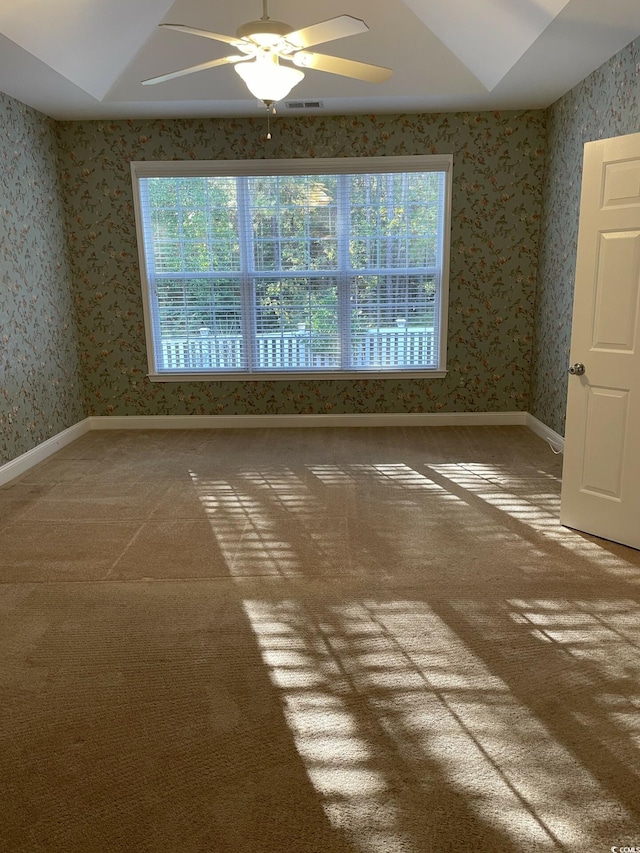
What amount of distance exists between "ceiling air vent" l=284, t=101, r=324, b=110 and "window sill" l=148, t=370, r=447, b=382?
2.21 meters

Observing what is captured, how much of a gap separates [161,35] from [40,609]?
3.95 metres

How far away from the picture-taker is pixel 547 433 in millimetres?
5363

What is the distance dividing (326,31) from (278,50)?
25cm

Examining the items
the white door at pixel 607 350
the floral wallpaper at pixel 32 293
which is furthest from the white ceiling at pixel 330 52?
the white door at pixel 607 350

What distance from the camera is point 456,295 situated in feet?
18.7

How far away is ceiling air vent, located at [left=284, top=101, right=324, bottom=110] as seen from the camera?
4969 mm

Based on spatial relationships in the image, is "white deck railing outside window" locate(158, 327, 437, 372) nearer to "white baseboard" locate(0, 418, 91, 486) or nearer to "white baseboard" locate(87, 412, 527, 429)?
"white baseboard" locate(87, 412, 527, 429)

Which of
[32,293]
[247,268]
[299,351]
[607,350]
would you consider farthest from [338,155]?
[607,350]

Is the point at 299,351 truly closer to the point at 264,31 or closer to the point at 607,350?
the point at 607,350

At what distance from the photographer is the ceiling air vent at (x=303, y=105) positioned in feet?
16.3

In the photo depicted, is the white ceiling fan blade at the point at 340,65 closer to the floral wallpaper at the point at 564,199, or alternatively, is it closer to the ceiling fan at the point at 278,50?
the ceiling fan at the point at 278,50

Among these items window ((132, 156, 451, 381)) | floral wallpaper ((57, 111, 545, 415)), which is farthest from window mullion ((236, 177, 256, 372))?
floral wallpaper ((57, 111, 545, 415))

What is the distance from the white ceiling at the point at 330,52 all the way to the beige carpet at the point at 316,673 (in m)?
2.76

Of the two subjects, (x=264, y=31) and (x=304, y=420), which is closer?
(x=264, y=31)
